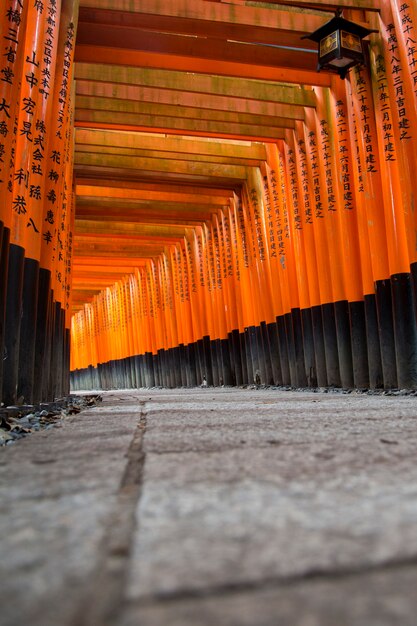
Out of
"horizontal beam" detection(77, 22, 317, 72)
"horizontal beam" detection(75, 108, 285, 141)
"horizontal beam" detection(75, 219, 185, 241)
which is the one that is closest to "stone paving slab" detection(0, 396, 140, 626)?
"horizontal beam" detection(77, 22, 317, 72)

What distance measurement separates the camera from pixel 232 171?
11516mm

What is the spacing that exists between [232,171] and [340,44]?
5671 mm

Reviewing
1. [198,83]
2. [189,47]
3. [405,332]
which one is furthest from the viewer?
[198,83]

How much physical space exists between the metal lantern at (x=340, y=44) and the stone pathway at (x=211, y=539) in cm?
574

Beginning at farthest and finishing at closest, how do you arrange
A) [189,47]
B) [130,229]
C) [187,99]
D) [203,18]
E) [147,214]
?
[130,229], [147,214], [187,99], [189,47], [203,18]

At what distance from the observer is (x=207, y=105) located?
28.1 ft

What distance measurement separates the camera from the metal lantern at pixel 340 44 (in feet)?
19.5

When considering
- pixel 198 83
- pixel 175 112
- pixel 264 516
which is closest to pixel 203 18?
pixel 198 83

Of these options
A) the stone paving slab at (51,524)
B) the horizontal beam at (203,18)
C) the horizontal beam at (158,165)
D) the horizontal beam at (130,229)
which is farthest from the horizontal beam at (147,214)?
the stone paving slab at (51,524)

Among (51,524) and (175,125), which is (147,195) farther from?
(51,524)

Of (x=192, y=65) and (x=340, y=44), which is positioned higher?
(x=192, y=65)

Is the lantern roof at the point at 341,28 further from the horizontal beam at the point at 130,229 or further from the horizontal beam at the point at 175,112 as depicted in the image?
the horizontal beam at the point at 130,229

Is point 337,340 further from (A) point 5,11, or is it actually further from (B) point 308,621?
(B) point 308,621

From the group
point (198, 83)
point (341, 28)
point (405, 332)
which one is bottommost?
point (405, 332)
